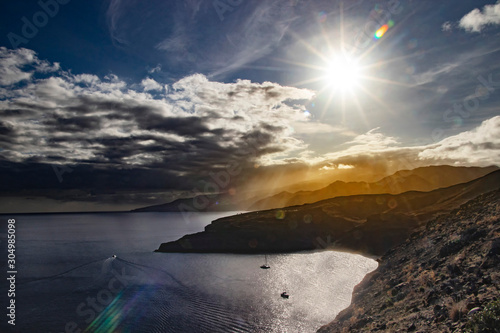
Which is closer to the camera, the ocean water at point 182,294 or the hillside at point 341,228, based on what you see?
the ocean water at point 182,294

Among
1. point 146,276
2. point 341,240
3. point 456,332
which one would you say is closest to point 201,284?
point 146,276

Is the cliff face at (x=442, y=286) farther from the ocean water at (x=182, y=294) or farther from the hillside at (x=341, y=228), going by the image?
the hillside at (x=341, y=228)

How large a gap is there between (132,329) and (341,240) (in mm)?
101958

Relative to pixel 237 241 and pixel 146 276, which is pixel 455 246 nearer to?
pixel 146 276

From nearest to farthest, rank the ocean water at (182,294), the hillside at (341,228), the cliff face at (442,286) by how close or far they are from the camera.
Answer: the cliff face at (442,286) < the ocean water at (182,294) < the hillside at (341,228)

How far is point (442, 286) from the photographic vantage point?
77.0 feet

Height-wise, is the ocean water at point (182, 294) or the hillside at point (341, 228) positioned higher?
the hillside at point (341, 228)

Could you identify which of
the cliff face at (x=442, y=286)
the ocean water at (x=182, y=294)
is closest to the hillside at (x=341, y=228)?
the ocean water at (x=182, y=294)

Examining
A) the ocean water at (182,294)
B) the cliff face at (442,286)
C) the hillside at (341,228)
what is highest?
the hillside at (341,228)

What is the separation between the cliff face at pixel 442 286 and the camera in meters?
18.4

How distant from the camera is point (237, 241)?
419ft

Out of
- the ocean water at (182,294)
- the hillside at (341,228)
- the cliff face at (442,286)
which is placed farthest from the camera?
the hillside at (341,228)

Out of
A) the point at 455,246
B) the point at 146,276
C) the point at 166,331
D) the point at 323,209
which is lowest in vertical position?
the point at 166,331

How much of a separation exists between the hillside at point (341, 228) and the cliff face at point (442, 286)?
72.1 metres
